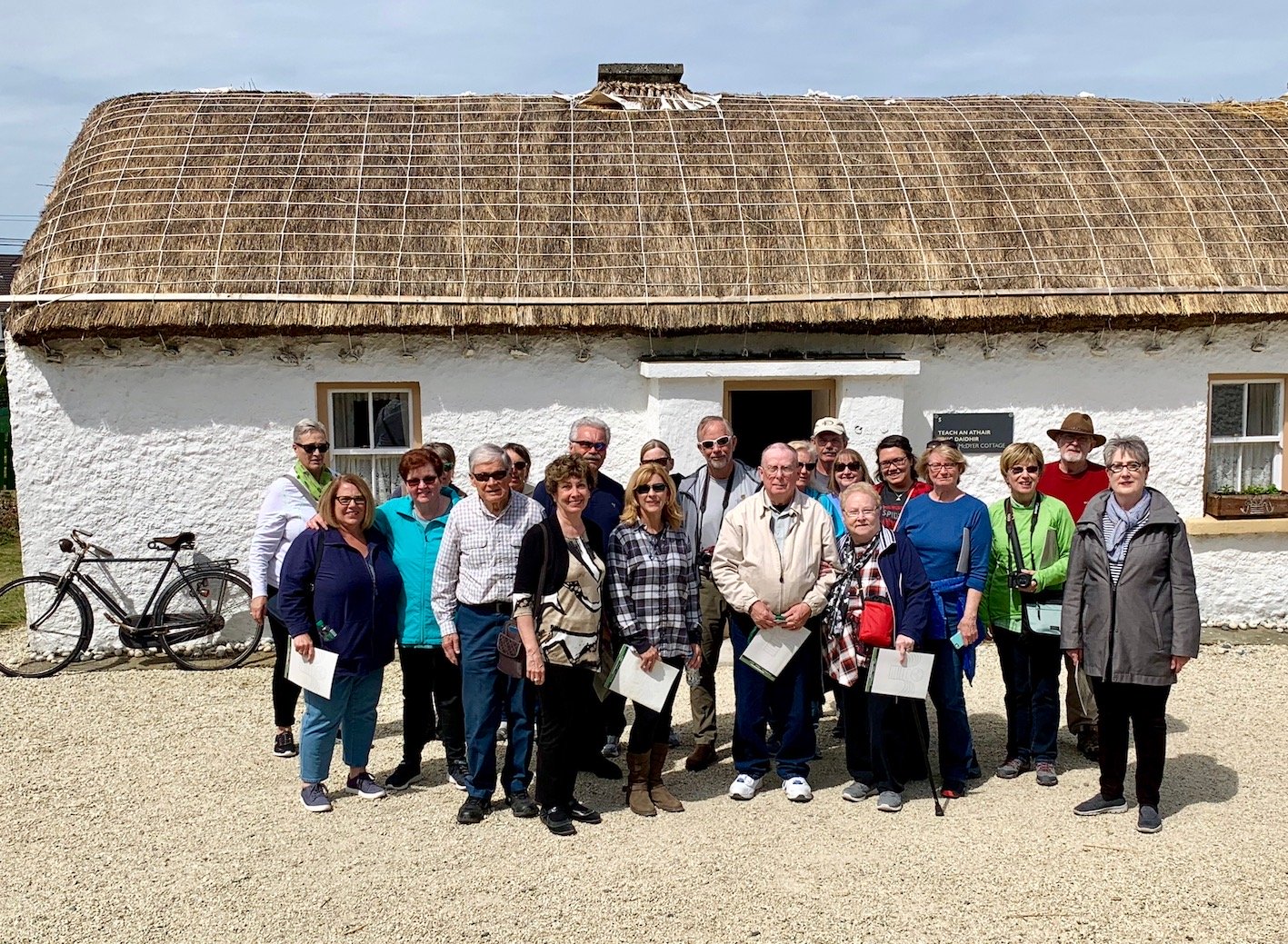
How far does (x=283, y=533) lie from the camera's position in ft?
19.2

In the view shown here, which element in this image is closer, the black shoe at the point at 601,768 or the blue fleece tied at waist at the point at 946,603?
the blue fleece tied at waist at the point at 946,603

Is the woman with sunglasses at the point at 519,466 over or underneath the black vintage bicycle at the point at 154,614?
over

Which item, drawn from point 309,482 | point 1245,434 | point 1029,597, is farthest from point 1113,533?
point 1245,434

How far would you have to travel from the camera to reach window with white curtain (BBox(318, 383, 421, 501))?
8.64 meters

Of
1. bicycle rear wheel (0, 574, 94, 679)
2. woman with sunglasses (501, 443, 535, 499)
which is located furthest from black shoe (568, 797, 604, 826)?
bicycle rear wheel (0, 574, 94, 679)

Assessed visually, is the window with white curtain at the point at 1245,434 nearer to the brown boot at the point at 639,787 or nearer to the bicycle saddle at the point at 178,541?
the brown boot at the point at 639,787

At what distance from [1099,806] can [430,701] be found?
3.22m

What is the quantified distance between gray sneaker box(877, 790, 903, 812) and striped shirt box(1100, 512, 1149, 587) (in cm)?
140

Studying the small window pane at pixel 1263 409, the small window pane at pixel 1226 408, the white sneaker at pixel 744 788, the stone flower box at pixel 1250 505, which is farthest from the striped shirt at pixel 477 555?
the small window pane at pixel 1263 409

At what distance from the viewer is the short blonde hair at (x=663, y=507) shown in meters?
4.93

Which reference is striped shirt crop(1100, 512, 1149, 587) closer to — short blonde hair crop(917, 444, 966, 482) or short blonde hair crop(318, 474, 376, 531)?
short blonde hair crop(917, 444, 966, 482)

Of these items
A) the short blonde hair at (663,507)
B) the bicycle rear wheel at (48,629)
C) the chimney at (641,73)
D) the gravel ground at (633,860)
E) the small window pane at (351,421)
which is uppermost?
the chimney at (641,73)

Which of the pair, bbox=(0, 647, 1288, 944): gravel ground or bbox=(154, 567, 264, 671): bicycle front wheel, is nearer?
bbox=(0, 647, 1288, 944): gravel ground

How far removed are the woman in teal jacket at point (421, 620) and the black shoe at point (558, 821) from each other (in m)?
0.67
